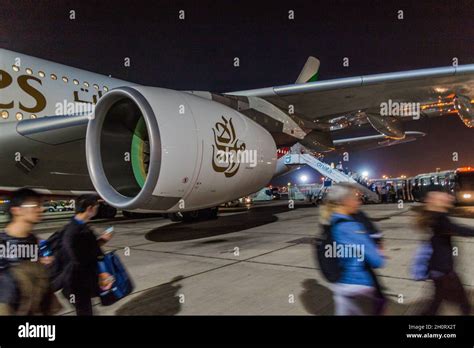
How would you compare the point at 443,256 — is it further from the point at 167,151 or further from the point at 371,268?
the point at 167,151

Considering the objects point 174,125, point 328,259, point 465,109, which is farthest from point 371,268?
point 465,109

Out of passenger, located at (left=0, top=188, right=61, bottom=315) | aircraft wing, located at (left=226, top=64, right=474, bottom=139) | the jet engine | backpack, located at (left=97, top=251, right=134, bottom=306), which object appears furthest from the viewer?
the jet engine

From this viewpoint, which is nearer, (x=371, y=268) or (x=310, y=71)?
(x=371, y=268)

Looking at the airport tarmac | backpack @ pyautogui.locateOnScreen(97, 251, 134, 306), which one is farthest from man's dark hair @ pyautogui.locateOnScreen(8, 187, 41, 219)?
the airport tarmac

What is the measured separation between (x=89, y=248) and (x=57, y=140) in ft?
14.2

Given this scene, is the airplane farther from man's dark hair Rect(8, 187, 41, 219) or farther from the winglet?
the winglet

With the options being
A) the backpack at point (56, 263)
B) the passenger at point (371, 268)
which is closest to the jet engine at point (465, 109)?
the passenger at point (371, 268)

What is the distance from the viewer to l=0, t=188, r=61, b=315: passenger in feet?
5.41

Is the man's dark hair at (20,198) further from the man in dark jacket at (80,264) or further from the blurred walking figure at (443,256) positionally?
the blurred walking figure at (443,256)

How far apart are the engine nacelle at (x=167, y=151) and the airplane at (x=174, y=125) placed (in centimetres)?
1

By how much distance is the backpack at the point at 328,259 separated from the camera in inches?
74.5

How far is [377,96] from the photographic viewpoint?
6.57m

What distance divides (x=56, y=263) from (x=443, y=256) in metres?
2.53

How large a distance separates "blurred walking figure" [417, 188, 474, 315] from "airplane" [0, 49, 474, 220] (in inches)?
114
